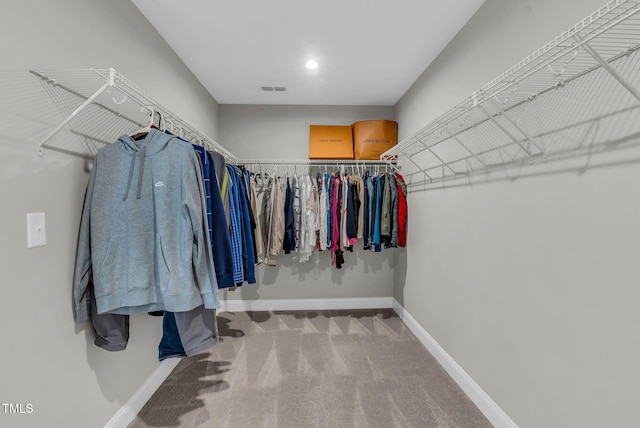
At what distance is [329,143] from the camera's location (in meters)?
3.22

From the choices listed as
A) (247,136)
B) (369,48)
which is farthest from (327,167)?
(369,48)

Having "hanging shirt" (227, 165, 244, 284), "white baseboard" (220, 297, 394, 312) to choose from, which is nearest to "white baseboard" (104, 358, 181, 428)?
"hanging shirt" (227, 165, 244, 284)

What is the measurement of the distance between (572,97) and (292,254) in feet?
9.25

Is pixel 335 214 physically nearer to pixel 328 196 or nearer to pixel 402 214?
pixel 328 196

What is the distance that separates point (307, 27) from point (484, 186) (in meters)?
1.60

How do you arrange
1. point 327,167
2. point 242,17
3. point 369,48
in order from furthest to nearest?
point 327,167 < point 369,48 < point 242,17

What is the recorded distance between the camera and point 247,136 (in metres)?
3.37

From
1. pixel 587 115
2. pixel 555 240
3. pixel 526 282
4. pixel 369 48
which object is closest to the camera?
pixel 587 115

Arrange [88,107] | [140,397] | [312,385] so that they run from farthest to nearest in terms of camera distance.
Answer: [312,385] < [140,397] < [88,107]

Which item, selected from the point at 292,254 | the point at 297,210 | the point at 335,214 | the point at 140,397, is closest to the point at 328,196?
the point at 335,214

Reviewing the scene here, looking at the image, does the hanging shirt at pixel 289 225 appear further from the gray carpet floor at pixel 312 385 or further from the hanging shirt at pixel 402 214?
the hanging shirt at pixel 402 214

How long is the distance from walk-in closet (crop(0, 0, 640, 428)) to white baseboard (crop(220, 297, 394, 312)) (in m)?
0.48

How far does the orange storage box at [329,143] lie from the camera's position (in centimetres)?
321

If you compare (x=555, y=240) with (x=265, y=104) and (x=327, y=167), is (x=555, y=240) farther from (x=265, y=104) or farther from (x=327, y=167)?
(x=265, y=104)
